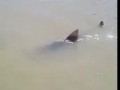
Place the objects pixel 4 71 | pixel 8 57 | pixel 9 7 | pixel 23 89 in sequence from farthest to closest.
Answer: pixel 9 7 → pixel 8 57 → pixel 4 71 → pixel 23 89

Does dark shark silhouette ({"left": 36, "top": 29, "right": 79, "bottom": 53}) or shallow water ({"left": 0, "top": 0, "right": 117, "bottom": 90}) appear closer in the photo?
shallow water ({"left": 0, "top": 0, "right": 117, "bottom": 90})

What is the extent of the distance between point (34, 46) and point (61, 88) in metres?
0.43

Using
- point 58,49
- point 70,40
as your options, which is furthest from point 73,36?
point 58,49

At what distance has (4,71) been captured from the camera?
1386 millimetres

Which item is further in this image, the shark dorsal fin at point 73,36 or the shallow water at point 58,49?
the shark dorsal fin at point 73,36

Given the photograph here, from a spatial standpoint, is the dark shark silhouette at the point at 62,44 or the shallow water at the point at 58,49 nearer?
the shallow water at the point at 58,49

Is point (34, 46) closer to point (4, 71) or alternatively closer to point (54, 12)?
point (4, 71)

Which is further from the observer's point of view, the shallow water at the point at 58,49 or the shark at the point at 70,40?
the shark at the point at 70,40

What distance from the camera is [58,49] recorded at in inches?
61.3

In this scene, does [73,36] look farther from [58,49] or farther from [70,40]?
[58,49]

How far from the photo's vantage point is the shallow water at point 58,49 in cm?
133

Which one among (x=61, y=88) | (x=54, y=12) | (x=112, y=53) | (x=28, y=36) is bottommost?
(x=61, y=88)

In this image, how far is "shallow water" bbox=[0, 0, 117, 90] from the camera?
1328mm

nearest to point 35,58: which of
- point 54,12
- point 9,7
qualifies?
point 54,12
